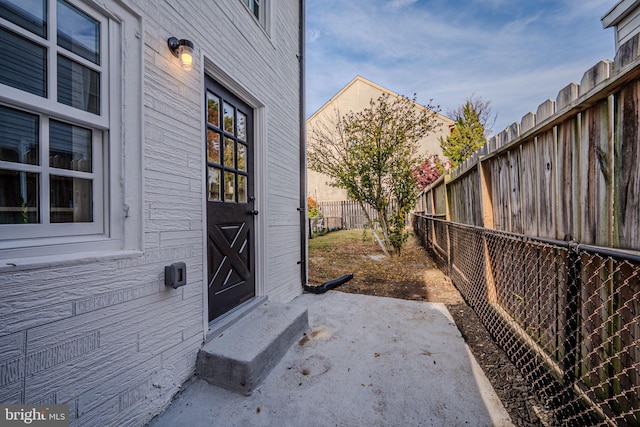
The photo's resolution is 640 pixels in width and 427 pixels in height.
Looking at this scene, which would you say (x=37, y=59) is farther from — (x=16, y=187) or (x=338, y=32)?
(x=338, y=32)

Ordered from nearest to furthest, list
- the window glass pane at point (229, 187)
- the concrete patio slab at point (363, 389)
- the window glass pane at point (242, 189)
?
the concrete patio slab at point (363, 389) < the window glass pane at point (229, 187) < the window glass pane at point (242, 189)

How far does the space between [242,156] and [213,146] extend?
45 cm

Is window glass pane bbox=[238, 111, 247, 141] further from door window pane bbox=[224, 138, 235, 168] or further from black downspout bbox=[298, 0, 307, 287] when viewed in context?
black downspout bbox=[298, 0, 307, 287]

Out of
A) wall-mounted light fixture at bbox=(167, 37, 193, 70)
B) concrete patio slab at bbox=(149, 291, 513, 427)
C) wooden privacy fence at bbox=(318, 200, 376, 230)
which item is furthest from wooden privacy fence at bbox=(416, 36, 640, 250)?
wooden privacy fence at bbox=(318, 200, 376, 230)

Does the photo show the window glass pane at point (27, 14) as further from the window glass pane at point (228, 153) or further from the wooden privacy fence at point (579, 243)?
the wooden privacy fence at point (579, 243)

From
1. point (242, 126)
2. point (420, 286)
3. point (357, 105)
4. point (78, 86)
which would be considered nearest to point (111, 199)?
point (78, 86)

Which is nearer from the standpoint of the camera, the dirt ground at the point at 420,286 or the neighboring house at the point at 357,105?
the dirt ground at the point at 420,286

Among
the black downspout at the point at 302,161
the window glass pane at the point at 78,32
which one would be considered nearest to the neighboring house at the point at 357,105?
the black downspout at the point at 302,161

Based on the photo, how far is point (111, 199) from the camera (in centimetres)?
144

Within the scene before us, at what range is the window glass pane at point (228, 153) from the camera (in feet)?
8.25

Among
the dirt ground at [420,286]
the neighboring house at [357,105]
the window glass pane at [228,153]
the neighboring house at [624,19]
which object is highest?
the neighboring house at [357,105]

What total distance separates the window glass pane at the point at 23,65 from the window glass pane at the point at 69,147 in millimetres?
164

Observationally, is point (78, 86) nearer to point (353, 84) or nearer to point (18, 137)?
point (18, 137)

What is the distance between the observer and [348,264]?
18.6ft
